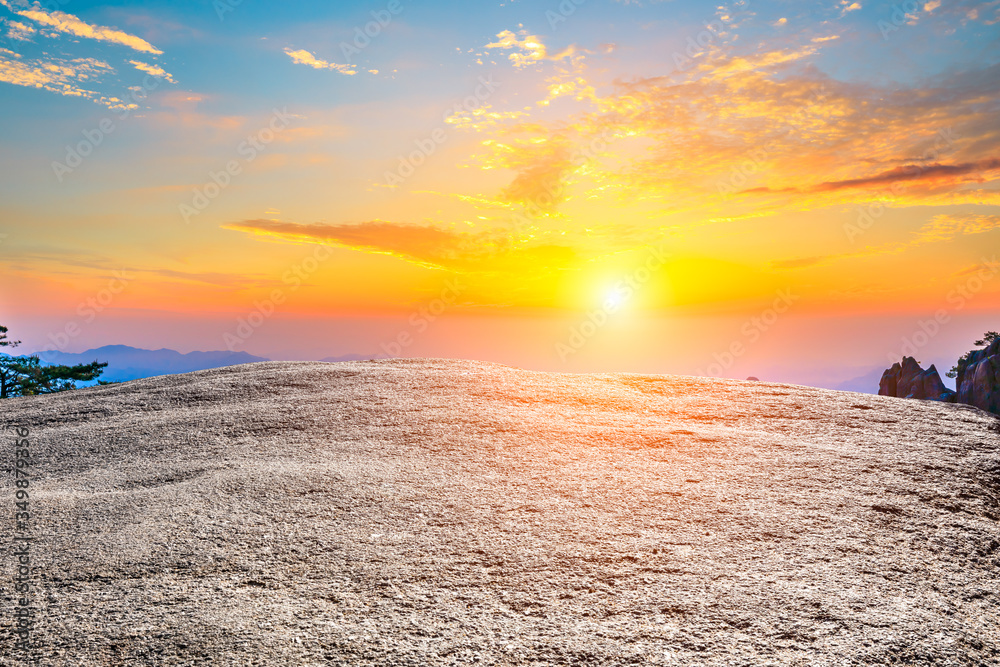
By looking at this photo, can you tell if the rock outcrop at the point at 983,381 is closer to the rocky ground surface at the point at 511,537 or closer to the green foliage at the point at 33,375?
the rocky ground surface at the point at 511,537

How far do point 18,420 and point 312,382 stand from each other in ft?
17.3

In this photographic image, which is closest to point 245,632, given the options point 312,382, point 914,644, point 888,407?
point 914,644

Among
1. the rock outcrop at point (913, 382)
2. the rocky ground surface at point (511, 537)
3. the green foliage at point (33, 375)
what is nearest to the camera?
the rocky ground surface at point (511, 537)

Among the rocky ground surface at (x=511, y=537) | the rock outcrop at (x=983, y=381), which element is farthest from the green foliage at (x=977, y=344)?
the rocky ground surface at (x=511, y=537)

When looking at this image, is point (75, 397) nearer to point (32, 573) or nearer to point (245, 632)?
point (32, 573)

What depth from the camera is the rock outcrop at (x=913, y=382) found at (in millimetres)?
37219

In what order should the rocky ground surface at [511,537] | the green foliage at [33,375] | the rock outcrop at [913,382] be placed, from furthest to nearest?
the rock outcrop at [913,382] → the green foliage at [33,375] → the rocky ground surface at [511,537]

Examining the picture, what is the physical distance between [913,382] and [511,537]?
1748 inches

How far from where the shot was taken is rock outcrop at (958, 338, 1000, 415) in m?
32.3

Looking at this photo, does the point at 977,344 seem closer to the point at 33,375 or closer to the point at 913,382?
the point at 913,382

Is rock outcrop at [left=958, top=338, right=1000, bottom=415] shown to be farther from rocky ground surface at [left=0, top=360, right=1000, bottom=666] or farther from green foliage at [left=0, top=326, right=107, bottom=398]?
green foliage at [left=0, top=326, right=107, bottom=398]

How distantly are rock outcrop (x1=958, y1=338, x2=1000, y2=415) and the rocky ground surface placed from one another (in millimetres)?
30336

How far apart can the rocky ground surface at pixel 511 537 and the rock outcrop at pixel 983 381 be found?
30336 mm

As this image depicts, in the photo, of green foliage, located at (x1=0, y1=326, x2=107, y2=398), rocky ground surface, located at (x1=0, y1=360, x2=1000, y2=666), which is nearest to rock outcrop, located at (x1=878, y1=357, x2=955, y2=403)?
rocky ground surface, located at (x1=0, y1=360, x2=1000, y2=666)
